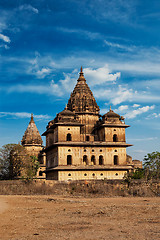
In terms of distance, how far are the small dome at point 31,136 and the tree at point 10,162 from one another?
59.9 ft

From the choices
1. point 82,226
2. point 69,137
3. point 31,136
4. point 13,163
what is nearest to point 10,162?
point 13,163

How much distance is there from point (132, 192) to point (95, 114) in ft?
68.8

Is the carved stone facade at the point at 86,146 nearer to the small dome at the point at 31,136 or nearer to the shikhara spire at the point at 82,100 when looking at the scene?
the shikhara spire at the point at 82,100

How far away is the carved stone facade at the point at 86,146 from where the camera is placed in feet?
141

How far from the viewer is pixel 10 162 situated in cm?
5284

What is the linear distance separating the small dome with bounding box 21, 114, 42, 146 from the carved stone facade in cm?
2273

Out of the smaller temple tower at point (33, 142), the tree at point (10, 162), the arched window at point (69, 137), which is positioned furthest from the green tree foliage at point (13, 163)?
the smaller temple tower at point (33, 142)

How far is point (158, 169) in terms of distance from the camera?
39.9 metres

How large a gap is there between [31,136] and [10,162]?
65.1ft

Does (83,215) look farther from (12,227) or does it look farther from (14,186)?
(14,186)

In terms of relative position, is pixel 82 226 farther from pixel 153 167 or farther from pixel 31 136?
pixel 31 136

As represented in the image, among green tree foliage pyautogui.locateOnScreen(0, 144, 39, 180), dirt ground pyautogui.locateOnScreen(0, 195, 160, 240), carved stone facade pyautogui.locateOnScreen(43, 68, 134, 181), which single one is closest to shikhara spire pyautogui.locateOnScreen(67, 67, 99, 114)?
carved stone facade pyautogui.locateOnScreen(43, 68, 134, 181)

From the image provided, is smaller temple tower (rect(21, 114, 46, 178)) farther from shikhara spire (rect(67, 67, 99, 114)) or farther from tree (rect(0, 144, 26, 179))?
shikhara spire (rect(67, 67, 99, 114))

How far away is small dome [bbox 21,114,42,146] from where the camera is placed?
71.8m
